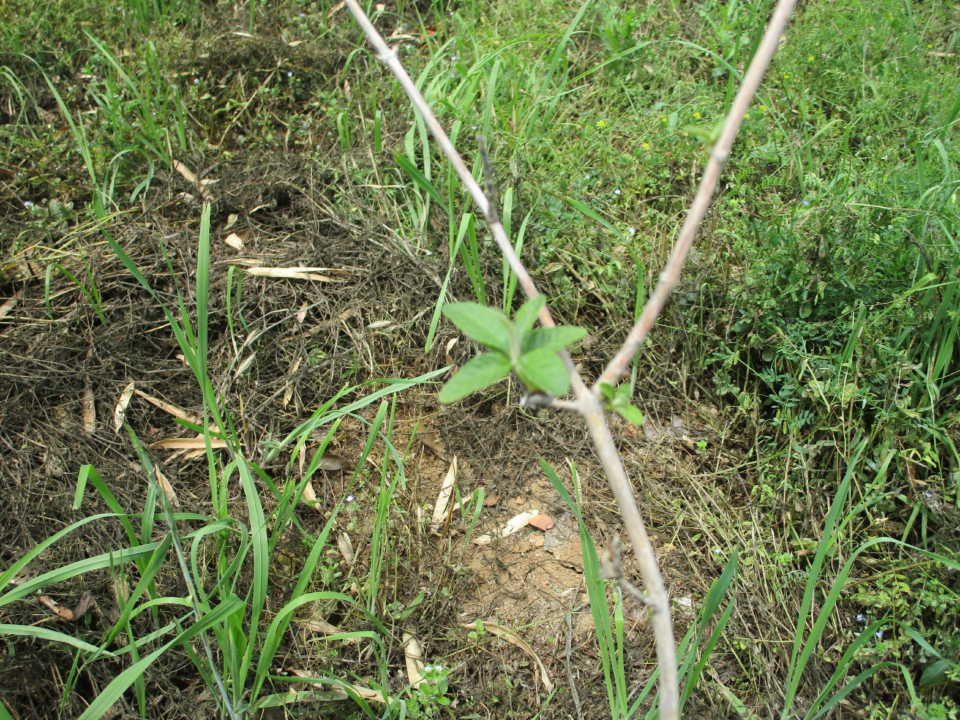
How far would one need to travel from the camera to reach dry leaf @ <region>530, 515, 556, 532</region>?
2074 millimetres

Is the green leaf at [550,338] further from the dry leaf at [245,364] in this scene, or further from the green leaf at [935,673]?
the dry leaf at [245,364]

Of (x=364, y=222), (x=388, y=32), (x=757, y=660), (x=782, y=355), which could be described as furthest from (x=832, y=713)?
(x=388, y=32)

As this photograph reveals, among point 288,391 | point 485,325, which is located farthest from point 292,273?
point 485,325

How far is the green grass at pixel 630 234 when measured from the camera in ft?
5.51

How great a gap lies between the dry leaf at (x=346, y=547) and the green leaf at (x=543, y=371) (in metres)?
1.35

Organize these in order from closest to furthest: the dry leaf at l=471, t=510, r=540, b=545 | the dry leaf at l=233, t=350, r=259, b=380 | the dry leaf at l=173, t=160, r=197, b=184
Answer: the dry leaf at l=471, t=510, r=540, b=545, the dry leaf at l=233, t=350, r=259, b=380, the dry leaf at l=173, t=160, r=197, b=184

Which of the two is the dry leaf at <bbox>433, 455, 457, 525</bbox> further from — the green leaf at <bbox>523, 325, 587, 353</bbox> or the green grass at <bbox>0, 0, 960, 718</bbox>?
the green leaf at <bbox>523, 325, 587, 353</bbox>

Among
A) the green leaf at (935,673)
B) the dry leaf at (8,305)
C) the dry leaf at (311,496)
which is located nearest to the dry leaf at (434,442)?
the dry leaf at (311,496)

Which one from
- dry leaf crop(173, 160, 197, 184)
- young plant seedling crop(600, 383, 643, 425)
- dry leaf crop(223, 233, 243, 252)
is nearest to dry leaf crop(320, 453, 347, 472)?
dry leaf crop(223, 233, 243, 252)

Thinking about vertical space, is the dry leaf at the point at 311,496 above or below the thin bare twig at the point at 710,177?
below

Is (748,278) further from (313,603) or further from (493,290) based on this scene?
(313,603)

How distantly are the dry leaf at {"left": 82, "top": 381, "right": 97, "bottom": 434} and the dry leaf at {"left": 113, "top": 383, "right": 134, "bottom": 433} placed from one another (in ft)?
0.20

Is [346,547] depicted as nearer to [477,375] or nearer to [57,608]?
[57,608]

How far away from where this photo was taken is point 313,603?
181 cm
